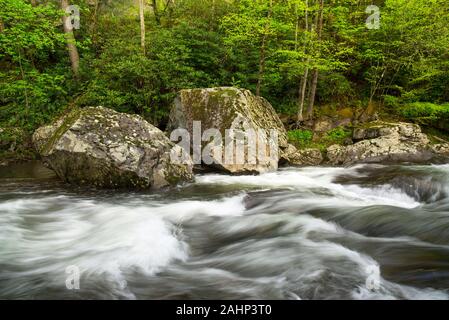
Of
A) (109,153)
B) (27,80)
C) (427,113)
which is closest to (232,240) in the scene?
(109,153)

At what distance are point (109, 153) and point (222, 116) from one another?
3732 millimetres

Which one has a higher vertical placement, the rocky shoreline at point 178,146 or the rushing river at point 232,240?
the rocky shoreline at point 178,146

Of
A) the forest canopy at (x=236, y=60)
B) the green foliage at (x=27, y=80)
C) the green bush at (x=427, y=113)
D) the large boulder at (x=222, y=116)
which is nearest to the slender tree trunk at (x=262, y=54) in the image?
the forest canopy at (x=236, y=60)

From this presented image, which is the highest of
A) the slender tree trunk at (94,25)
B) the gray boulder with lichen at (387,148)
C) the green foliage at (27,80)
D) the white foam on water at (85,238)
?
the slender tree trunk at (94,25)

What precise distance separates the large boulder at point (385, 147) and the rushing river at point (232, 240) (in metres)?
2.43

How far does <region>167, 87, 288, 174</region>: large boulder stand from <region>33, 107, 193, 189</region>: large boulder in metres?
2.07

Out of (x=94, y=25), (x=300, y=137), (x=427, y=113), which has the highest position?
(x=94, y=25)

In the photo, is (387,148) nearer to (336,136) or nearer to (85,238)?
(336,136)

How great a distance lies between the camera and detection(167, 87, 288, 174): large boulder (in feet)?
31.9

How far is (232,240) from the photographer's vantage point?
5402 mm

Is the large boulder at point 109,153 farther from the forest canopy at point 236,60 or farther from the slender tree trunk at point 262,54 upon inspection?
the slender tree trunk at point 262,54

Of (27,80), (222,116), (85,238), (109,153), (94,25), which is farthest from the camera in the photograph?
(94,25)

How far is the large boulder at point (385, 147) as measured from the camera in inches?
432
